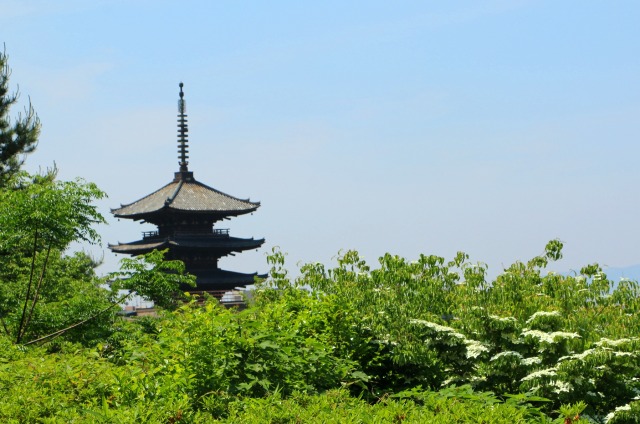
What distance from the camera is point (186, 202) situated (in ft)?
150

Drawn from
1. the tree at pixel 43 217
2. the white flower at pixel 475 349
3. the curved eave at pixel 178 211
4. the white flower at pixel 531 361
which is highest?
the curved eave at pixel 178 211

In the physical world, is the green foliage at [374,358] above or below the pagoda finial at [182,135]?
below

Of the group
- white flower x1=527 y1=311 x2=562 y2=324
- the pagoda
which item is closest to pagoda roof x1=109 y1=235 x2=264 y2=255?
the pagoda

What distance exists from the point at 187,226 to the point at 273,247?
33.2 meters

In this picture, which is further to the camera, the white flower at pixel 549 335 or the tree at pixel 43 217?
the tree at pixel 43 217

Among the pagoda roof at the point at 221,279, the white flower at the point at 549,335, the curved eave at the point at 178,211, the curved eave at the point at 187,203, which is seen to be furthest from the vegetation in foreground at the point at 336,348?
the pagoda roof at the point at 221,279

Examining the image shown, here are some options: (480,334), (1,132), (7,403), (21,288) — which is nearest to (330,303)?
(480,334)

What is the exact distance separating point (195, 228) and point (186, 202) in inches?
69.1

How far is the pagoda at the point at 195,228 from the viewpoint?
4531 cm

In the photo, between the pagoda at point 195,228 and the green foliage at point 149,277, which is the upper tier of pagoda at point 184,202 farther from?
the green foliage at point 149,277

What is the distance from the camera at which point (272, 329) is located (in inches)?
319

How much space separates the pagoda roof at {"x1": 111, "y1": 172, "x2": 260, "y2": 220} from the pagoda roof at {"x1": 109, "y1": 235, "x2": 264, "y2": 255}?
1536mm

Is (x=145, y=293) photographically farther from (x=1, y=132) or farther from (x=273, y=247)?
(x=1, y=132)

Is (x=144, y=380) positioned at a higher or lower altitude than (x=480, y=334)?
lower
